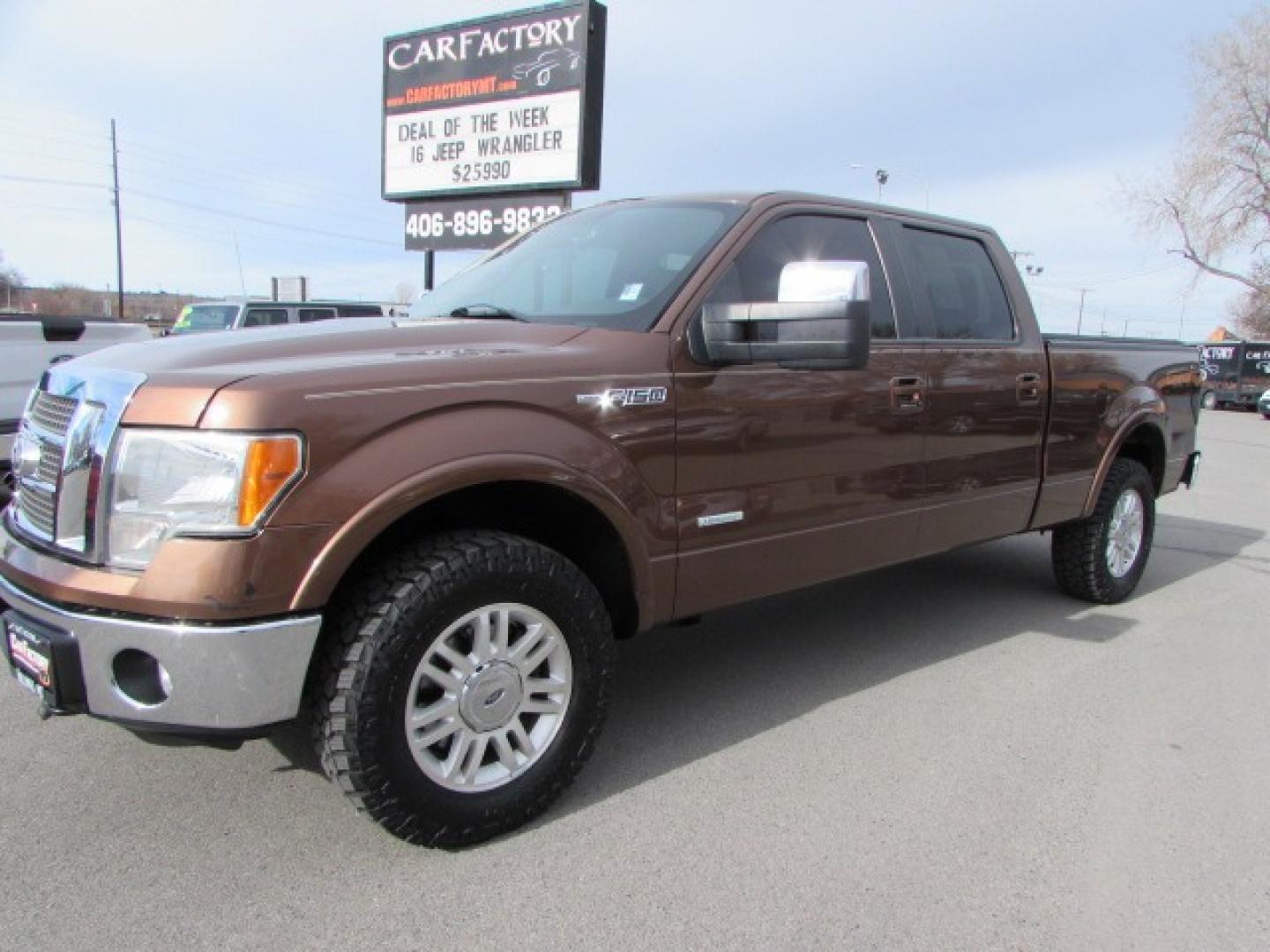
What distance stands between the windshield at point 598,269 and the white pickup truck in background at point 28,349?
7.55 feet

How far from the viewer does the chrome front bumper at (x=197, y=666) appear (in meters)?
2.13

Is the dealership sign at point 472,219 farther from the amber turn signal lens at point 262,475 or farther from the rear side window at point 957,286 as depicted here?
the amber turn signal lens at point 262,475

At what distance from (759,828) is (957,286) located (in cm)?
271

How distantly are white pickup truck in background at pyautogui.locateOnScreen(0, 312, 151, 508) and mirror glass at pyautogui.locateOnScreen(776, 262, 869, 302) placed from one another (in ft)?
11.9

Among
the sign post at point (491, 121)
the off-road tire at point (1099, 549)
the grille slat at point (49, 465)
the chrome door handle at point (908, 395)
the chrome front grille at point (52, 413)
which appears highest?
the sign post at point (491, 121)

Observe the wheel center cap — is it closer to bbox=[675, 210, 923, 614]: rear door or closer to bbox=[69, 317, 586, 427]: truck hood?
bbox=[675, 210, 923, 614]: rear door

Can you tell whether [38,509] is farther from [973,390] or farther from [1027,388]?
[1027,388]

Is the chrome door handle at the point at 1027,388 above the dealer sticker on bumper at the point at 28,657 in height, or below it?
above

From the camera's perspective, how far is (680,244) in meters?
3.28

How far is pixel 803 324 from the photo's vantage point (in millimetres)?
2789

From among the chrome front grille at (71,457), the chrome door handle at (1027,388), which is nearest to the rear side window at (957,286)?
the chrome door handle at (1027,388)

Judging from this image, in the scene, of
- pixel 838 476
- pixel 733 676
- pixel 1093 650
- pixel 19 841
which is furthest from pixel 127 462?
pixel 1093 650

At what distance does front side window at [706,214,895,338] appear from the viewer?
3.16 m

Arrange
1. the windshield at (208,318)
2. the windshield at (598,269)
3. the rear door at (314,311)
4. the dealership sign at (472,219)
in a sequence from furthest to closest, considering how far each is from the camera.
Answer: the windshield at (208,318)
the rear door at (314,311)
the dealership sign at (472,219)
the windshield at (598,269)
